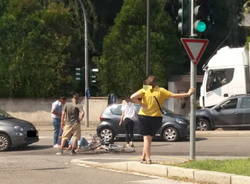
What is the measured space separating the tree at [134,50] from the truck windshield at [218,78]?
8.61 metres

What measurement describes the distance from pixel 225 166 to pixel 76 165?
4.15 metres

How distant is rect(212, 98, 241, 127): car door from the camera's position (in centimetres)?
2494

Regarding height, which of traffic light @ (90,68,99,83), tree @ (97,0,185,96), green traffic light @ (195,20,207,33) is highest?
tree @ (97,0,185,96)

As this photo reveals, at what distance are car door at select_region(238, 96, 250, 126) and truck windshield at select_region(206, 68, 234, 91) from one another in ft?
8.05

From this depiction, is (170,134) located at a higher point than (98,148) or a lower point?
higher

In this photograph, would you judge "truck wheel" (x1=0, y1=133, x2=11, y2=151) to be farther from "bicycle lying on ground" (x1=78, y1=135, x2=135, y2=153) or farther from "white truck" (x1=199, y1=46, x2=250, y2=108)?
"white truck" (x1=199, y1=46, x2=250, y2=108)

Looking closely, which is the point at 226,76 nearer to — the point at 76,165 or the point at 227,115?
the point at 227,115

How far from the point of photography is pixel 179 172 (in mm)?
11109

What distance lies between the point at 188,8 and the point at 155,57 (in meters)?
23.7

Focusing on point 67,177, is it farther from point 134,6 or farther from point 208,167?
point 134,6

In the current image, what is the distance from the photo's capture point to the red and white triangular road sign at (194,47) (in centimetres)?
1252

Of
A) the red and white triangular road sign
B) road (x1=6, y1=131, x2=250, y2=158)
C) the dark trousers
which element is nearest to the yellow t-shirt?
the red and white triangular road sign

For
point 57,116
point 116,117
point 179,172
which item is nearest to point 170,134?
point 116,117

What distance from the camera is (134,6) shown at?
37.1 meters
